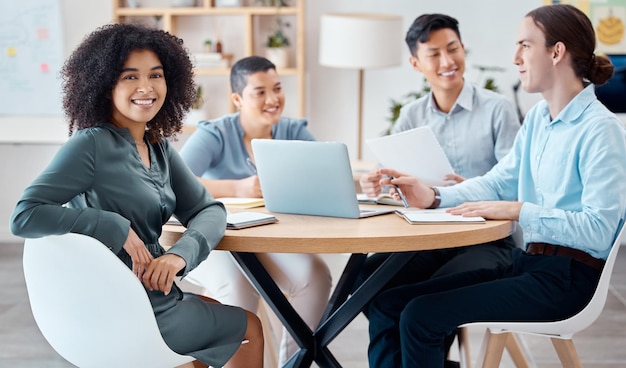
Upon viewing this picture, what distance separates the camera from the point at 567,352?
2.29 metres

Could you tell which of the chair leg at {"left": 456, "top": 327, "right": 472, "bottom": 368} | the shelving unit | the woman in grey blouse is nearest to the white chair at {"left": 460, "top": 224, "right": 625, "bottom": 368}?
the chair leg at {"left": 456, "top": 327, "right": 472, "bottom": 368}

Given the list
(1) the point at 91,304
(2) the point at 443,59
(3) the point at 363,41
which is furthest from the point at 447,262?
(3) the point at 363,41

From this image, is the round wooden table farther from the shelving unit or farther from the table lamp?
the shelving unit

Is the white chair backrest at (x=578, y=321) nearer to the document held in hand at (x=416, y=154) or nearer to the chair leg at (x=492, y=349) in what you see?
the chair leg at (x=492, y=349)

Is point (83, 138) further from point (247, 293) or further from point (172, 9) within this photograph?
point (172, 9)

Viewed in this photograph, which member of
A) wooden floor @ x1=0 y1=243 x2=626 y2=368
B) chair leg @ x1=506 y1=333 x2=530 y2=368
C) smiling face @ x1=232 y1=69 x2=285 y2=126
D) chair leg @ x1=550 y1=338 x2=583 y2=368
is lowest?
wooden floor @ x1=0 y1=243 x2=626 y2=368

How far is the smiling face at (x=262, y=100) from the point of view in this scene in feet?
9.96

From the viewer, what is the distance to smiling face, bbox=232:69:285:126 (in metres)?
3.04

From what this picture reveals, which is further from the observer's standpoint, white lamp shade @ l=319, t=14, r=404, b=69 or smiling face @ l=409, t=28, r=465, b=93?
white lamp shade @ l=319, t=14, r=404, b=69

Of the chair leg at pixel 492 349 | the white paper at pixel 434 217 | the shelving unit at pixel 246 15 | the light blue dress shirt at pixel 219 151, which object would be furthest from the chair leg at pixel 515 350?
the shelving unit at pixel 246 15

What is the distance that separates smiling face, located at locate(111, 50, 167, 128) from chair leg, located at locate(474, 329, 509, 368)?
3.43ft

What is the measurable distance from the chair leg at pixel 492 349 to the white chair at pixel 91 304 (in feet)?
2.83

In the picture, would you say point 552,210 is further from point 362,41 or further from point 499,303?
point 362,41

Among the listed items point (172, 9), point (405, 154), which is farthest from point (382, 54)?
point (405, 154)
